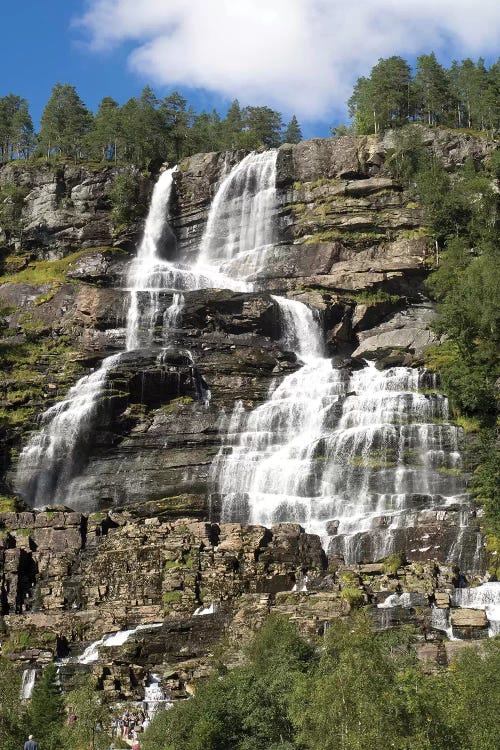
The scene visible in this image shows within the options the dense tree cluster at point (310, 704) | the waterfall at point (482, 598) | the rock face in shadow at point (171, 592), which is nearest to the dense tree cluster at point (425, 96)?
the rock face in shadow at point (171, 592)

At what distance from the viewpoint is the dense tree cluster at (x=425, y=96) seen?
103562 millimetres

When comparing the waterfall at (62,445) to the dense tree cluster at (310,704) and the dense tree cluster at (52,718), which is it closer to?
the dense tree cluster at (310,704)

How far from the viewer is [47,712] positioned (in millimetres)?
35906

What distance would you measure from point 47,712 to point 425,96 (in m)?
87.5

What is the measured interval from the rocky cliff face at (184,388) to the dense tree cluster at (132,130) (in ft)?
26.3

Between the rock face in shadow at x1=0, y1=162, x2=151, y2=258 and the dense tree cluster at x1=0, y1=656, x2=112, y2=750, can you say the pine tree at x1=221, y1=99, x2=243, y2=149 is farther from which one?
the dense tree cluster at x1=0, y1=656, x2=112, y2=750

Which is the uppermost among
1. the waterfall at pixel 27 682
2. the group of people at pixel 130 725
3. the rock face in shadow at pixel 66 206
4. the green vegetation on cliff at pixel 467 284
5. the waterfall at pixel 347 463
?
the rock face in shadow at pixel 66 206

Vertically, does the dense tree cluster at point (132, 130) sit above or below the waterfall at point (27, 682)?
above

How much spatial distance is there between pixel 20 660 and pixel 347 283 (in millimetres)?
49668

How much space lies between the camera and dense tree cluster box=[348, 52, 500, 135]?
340ft

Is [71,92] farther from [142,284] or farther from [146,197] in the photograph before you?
[142,284]

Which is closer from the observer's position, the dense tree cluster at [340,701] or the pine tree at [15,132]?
the dense tree cluster at [340,701]

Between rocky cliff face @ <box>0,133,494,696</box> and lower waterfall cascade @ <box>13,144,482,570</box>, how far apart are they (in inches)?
36.2

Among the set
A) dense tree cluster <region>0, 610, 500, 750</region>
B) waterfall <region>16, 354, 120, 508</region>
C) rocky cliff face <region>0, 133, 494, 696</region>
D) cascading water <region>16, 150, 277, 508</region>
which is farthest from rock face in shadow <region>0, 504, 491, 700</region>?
cascading water <region>16, 150, 277, 508</region>
